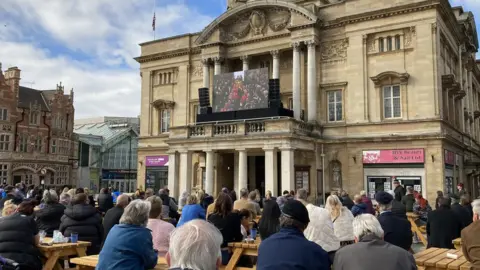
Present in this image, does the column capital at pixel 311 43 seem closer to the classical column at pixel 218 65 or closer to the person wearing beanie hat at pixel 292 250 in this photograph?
the classical column at pixel 218 65

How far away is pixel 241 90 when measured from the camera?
28172mm

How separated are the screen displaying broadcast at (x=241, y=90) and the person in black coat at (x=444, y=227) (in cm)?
1786

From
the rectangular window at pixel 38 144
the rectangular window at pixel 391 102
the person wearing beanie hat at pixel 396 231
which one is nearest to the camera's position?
the person wearing beanie hat at pixel 396 231

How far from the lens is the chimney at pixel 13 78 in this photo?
46156 millimetres

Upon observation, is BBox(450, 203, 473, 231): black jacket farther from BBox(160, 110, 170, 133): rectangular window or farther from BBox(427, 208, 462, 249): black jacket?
BBox(160, 110, 170, 133): rectangular window

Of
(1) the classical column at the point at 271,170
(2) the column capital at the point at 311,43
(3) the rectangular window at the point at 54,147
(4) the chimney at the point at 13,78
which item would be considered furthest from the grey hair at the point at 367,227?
(3) the rectangular window at the point at 54,147

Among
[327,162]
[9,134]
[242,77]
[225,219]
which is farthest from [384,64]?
[9,134]

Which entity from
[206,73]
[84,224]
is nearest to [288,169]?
[206,73]

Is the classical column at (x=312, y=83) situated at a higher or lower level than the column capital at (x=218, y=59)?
lower

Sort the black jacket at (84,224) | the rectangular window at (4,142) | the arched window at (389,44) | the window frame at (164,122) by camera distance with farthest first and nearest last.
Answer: the rectangular window at (4,142) < the window frame at (164,122) < the arched window at (389,44) < the black jacket at (84,224)

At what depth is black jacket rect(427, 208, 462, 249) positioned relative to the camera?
30.8ft

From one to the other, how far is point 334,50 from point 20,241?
2417 cm

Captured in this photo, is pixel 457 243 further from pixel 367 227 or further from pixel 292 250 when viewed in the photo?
pixel 292 250

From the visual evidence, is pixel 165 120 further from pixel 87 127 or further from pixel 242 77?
pixel 87 127
